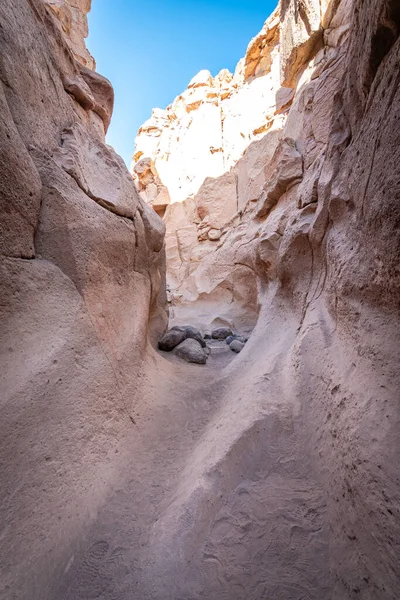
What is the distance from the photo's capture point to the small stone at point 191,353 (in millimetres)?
3822

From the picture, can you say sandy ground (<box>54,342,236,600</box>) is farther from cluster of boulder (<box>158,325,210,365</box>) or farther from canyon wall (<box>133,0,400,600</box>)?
cluster of boulder (<box>158,325,210,365</box>)

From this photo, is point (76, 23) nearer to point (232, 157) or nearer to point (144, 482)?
point (232, 157)

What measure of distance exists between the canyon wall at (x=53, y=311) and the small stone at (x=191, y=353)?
1.08 m

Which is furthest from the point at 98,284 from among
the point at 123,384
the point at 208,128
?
the point at 208,128

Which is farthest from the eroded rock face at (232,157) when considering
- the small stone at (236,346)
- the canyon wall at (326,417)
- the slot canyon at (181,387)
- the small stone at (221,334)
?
the small stone at (236,346)

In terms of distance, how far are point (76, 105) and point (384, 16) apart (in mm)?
3202

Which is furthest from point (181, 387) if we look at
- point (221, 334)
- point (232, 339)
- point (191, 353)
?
point (221, 334)

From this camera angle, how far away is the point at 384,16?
1266 millimetres

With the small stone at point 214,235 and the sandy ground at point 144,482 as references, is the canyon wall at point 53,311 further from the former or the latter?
the small stone at point 214,235

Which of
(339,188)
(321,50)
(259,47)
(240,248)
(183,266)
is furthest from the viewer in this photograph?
(259,47)

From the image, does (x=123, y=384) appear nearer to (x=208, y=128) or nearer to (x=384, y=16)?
(x=384, y=16)

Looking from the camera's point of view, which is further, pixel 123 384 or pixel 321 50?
pixel 321 50

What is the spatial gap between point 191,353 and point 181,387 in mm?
872

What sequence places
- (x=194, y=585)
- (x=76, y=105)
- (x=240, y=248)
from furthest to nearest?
(x=240, y=248) → (x=76, y=105) → (x=194, y=585)
